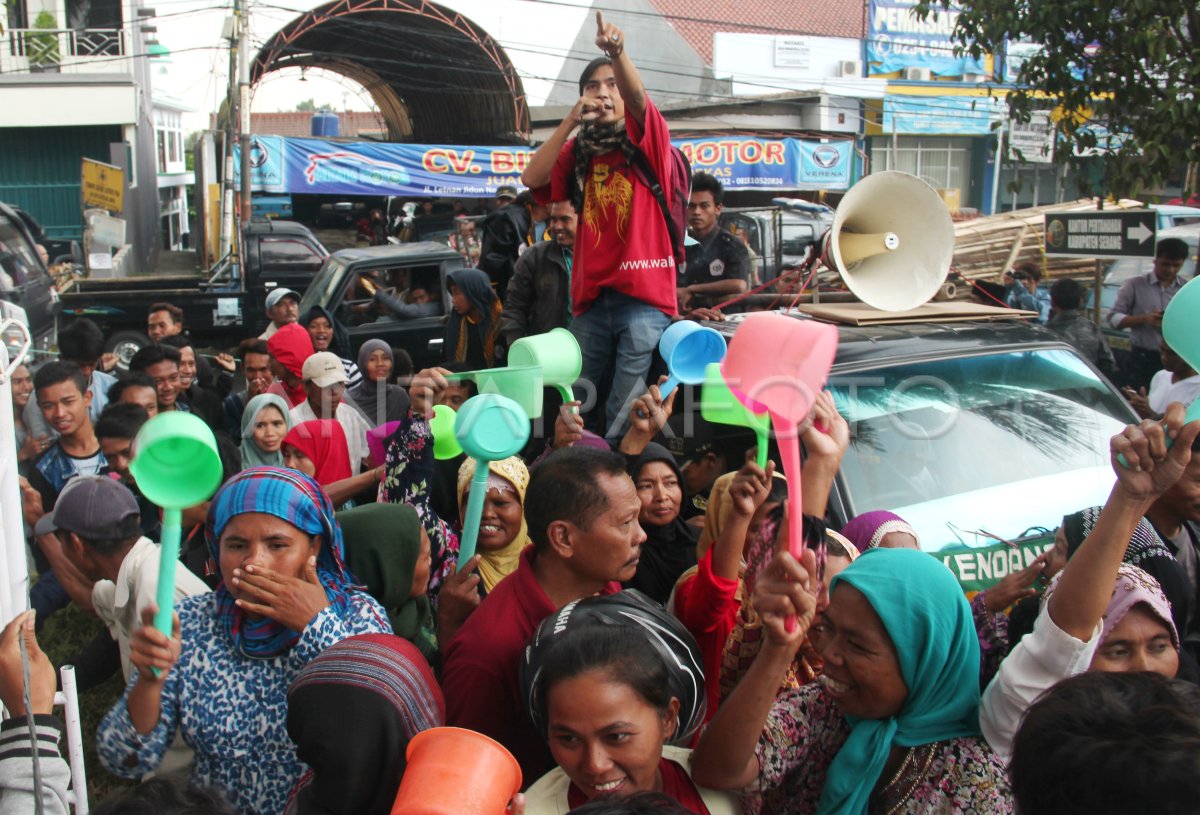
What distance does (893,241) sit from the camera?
13.4 feet

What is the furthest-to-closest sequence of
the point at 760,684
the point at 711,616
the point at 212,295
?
the point at 212,295
the point at 711,616
the point at 760,684

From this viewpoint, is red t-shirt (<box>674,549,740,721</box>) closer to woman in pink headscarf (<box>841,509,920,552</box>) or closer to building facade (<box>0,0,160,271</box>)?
woman in pink headscarf (<box>841,509,920,552</box>)

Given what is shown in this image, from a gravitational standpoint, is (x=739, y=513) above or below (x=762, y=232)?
below

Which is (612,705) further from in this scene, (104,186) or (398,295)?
(104,186)

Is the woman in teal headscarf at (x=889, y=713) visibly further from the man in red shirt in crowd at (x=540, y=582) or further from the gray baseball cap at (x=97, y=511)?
the gray baseball cap at (x=97, y=511)

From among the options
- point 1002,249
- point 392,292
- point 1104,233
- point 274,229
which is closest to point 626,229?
point 1104,233

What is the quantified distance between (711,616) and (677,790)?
2.00 ft

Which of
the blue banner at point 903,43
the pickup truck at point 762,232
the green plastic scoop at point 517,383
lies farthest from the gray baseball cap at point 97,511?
the blue banner at point 903,43

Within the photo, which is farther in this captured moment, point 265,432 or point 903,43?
point 903,43

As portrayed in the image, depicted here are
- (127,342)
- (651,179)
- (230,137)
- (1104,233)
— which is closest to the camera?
(651,179)

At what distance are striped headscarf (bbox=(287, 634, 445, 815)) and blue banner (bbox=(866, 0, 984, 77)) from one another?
3068 centimetres

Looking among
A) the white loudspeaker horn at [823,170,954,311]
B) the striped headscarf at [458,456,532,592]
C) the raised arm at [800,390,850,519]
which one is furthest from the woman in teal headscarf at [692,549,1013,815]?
the white loudspeaker horn at [823,170,954,311]

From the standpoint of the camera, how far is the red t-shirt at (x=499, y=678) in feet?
7.53

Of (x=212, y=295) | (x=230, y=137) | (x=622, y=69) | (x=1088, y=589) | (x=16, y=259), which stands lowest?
(x=212, y=295)
